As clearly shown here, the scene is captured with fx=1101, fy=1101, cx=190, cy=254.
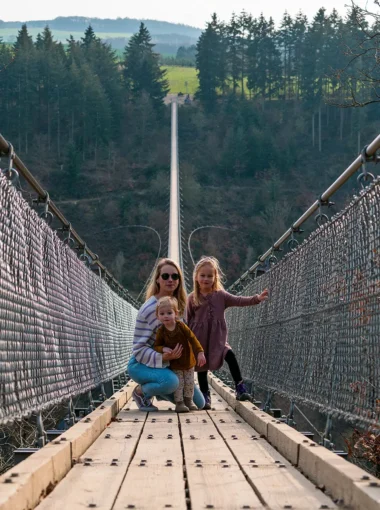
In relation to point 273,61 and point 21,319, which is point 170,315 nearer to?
point 21,319

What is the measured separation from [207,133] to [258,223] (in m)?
22.9

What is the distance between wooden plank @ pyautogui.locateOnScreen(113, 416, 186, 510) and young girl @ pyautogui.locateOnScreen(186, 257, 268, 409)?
235 cm

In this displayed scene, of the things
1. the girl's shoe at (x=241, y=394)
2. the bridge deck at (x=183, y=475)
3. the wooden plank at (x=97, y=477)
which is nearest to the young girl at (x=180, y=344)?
the girl's shoe at (x=241, y=394)

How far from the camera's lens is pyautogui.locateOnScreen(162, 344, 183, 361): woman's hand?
23.2 feet

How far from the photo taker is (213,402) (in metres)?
8.64

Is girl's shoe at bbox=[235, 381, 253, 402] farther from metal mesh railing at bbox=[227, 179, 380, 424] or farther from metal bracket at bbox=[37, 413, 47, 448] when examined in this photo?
metal bracket at bbox=[37, 413, 47, 448]

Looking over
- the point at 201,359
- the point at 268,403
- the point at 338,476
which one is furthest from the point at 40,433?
the point at 268,403

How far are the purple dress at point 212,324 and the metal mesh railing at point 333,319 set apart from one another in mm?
411

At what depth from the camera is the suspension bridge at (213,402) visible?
3391mm

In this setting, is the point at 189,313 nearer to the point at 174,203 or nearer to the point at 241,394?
the point at 241,394

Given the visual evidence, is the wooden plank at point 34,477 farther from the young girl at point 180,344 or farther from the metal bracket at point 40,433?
the young girl at point 180,344

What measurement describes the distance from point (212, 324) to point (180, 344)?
0.92 m

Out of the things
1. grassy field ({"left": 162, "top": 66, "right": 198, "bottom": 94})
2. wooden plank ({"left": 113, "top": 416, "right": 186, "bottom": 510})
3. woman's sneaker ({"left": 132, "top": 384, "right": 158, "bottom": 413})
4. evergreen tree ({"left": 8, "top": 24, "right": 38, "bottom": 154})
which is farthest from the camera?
grassy field ({"left": 162, "top": 66, "right": 198, "bottom": 94})

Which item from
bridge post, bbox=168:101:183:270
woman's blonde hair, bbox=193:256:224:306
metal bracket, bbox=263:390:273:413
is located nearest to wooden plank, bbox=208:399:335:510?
woman's blonde hair, bbox=193:256:224:306
